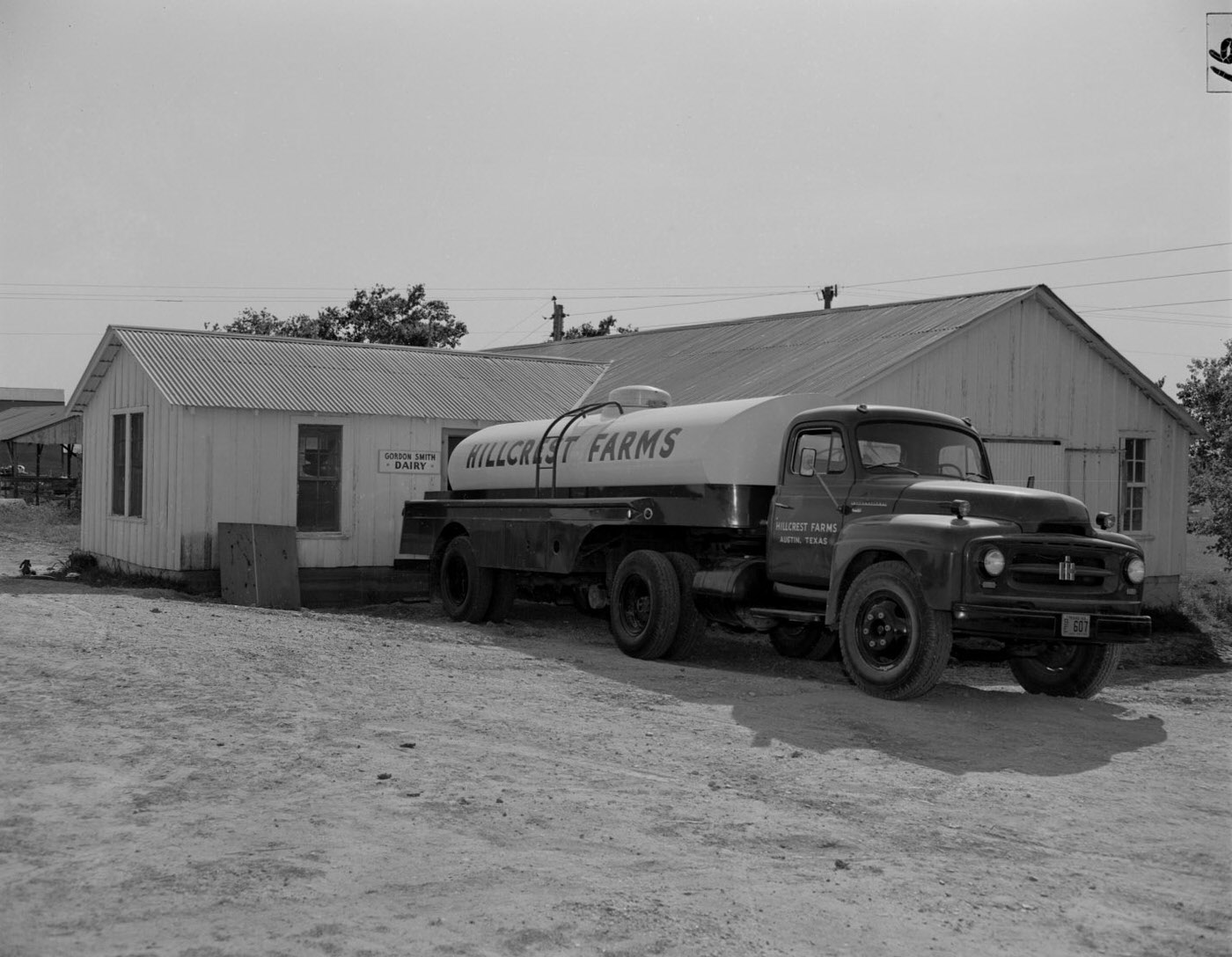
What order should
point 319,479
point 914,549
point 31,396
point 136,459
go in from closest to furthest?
point 914,549
point 319,479
point 136,459
point 31,396

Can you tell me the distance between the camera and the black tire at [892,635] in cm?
1023

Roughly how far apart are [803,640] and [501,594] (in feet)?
14.7

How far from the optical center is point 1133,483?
21594 millimetres

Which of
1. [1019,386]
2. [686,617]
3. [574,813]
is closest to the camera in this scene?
[574,813]

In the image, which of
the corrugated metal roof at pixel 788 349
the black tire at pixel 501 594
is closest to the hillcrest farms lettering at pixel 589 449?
the black tire at pixel 501 594

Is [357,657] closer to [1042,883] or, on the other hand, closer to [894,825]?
[894,825]

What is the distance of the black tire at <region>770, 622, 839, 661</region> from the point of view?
14.0m

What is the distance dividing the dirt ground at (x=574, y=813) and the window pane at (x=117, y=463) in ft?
28.3

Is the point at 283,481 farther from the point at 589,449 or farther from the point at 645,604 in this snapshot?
the point at 645,604

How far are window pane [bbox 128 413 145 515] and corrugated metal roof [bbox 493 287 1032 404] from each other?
817 centimetres

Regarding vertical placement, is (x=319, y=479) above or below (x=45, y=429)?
below

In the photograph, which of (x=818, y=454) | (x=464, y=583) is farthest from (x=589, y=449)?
(x=818, y=454)

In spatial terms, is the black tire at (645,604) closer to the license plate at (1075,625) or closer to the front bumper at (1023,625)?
the front bumper at (1023,625)

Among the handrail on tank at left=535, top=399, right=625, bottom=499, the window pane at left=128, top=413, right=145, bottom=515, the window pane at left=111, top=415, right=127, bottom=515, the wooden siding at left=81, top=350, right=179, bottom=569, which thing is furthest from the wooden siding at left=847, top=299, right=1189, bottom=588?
the window pane at left=111, top=415, right=127, bottom=515
